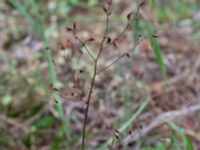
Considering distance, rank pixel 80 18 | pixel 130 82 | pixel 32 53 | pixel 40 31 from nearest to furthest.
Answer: pixel 40 31, pixel 130 82, pixel 32 53, pixel 80 18

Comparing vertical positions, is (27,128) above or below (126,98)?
Answer: above

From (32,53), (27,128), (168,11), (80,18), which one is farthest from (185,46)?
(27,128)

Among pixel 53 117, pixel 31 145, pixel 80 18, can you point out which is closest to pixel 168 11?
pixel 80 18

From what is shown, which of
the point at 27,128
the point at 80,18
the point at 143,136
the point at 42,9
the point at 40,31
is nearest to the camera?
the point at 40,31

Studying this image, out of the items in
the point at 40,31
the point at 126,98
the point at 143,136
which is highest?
the point at 40,31

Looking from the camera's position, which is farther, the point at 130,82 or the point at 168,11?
the point at 168,11

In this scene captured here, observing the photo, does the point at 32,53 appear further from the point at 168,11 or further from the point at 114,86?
the point at 168,11

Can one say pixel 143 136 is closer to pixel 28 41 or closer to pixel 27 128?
pixel 27 128
